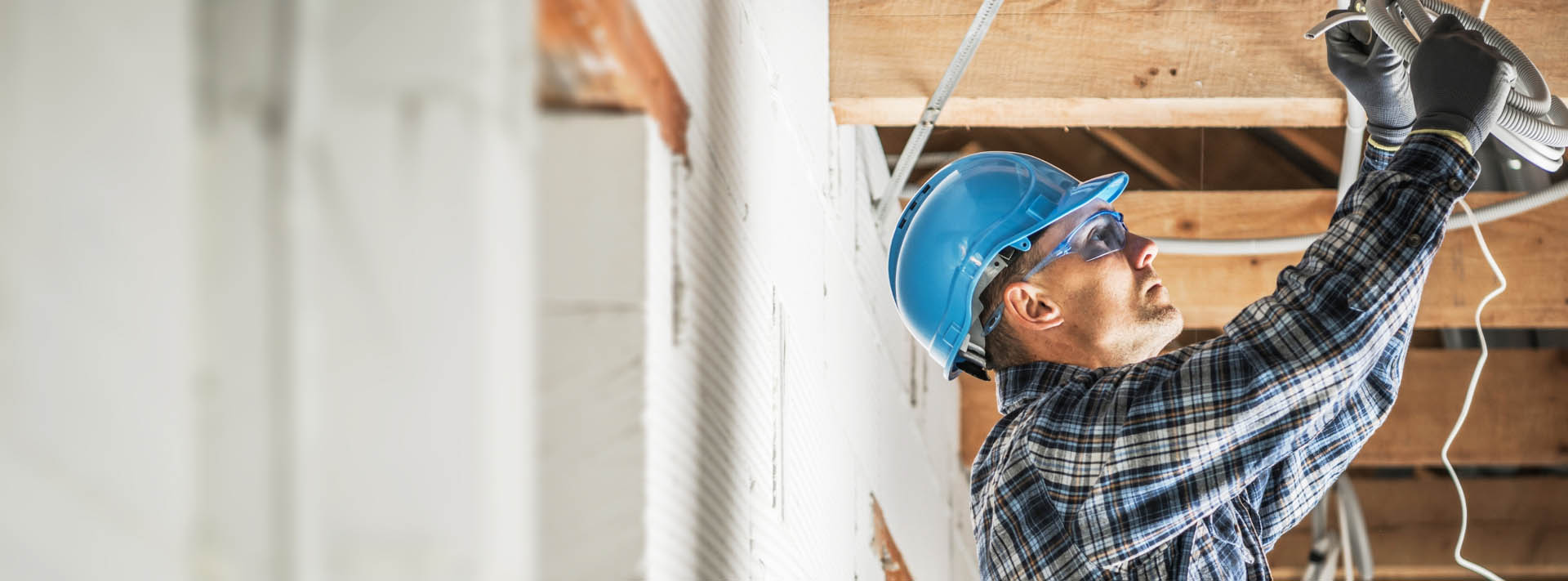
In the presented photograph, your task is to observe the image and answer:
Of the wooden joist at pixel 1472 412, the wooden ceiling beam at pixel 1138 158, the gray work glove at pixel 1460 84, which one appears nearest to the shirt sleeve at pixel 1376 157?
the gray work glove at pixel 1460 84

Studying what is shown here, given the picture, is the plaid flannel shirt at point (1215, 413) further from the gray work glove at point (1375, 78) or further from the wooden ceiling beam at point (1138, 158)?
the wooden ceiling beam at point (1138, 158)

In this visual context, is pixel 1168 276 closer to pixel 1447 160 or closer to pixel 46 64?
pixel 1447 160

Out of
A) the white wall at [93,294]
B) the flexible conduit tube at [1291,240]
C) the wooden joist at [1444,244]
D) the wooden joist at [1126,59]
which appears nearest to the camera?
the white wall at [93,294]

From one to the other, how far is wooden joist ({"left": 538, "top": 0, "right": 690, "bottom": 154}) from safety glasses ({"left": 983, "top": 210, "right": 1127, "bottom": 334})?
0.93 meters

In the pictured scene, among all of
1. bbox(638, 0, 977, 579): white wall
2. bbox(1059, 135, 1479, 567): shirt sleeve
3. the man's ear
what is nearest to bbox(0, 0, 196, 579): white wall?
bbox(638, 0, 977, 579): white wall

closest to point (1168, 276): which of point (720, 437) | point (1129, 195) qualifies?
point (1129, 195)

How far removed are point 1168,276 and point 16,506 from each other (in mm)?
2948

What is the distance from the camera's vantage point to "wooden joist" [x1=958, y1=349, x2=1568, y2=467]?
13.5ft

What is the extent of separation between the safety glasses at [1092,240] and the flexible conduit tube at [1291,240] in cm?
71

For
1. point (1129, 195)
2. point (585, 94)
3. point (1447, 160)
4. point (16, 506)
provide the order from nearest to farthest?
point (16, 506) → point (585, 94) → point (1447, 160) → point (1129, 195)

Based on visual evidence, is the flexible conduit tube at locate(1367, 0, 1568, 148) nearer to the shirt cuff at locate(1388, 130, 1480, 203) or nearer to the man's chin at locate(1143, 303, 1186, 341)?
the shirt cuff at locate(1388, 130, 1480, 203)

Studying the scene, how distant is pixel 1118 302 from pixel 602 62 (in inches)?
44.2

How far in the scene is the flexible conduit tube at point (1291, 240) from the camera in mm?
2291

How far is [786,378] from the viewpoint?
4.49 ft
